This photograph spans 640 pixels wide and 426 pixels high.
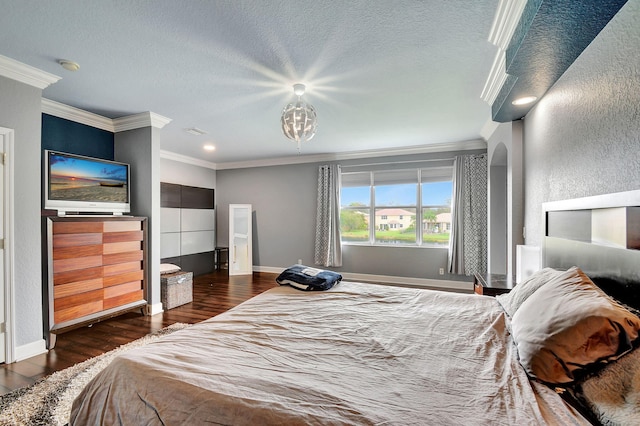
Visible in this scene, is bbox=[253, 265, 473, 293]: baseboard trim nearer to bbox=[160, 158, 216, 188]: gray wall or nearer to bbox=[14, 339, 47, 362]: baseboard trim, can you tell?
bbox=[160, 158, 216, 188]: gray wall

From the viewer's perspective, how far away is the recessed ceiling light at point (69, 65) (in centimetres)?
230

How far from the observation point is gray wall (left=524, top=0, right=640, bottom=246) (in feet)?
4.17

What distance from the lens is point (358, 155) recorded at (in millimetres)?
5582

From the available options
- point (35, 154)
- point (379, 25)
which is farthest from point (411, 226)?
point (35, 154)

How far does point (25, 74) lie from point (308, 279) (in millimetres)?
3099

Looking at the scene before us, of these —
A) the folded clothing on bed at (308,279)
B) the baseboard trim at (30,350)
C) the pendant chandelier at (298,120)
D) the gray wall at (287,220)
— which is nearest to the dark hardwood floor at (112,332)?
the baseboard trim at (30,350)

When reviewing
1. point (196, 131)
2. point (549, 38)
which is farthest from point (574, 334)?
point (196, 131)

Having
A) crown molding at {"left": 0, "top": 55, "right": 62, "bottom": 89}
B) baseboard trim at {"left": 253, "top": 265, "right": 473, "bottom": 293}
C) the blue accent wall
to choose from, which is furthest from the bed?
baseboard trim at {"left": 253, "top": 265, "right": 473, "bottom": 293}

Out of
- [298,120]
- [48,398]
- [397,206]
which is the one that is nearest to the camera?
[48,398]

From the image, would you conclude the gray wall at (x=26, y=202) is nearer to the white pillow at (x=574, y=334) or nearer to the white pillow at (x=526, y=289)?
the white pillow at (x=574, y=334)

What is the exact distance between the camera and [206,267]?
6340mm

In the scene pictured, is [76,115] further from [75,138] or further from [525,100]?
[525,100]

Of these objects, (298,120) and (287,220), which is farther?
(287,220)

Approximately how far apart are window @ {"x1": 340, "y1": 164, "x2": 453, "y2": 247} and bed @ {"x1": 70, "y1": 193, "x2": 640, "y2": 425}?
3.75 meters
